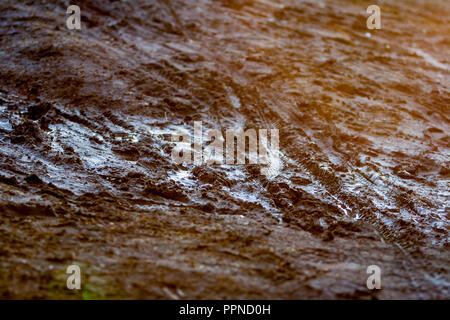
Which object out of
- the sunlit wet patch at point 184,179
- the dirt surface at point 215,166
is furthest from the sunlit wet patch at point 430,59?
the sunlit wet patch at point 184,179

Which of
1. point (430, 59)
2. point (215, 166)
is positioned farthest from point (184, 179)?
point (430, 59)

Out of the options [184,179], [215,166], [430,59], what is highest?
[430,59]

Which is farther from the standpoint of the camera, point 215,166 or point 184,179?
point 215,166

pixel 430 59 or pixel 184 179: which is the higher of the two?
pixel 430 59

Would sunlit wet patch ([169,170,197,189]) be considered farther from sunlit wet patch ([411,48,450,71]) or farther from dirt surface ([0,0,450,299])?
sunlit wet patch ([411,48,450,71])

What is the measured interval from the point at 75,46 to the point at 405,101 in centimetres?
647

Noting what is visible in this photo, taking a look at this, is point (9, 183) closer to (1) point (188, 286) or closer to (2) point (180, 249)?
(2) point (180, 249)

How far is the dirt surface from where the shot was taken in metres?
3.27

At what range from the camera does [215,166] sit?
5.34 meters

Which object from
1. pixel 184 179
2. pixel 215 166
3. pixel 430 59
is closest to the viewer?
pixel 184 179

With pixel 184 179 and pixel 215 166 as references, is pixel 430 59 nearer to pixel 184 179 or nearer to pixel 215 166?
pixel 215 166

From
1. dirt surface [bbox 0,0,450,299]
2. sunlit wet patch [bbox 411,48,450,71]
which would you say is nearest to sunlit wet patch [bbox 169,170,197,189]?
dirt surface [bbox 0,0,450,299]
